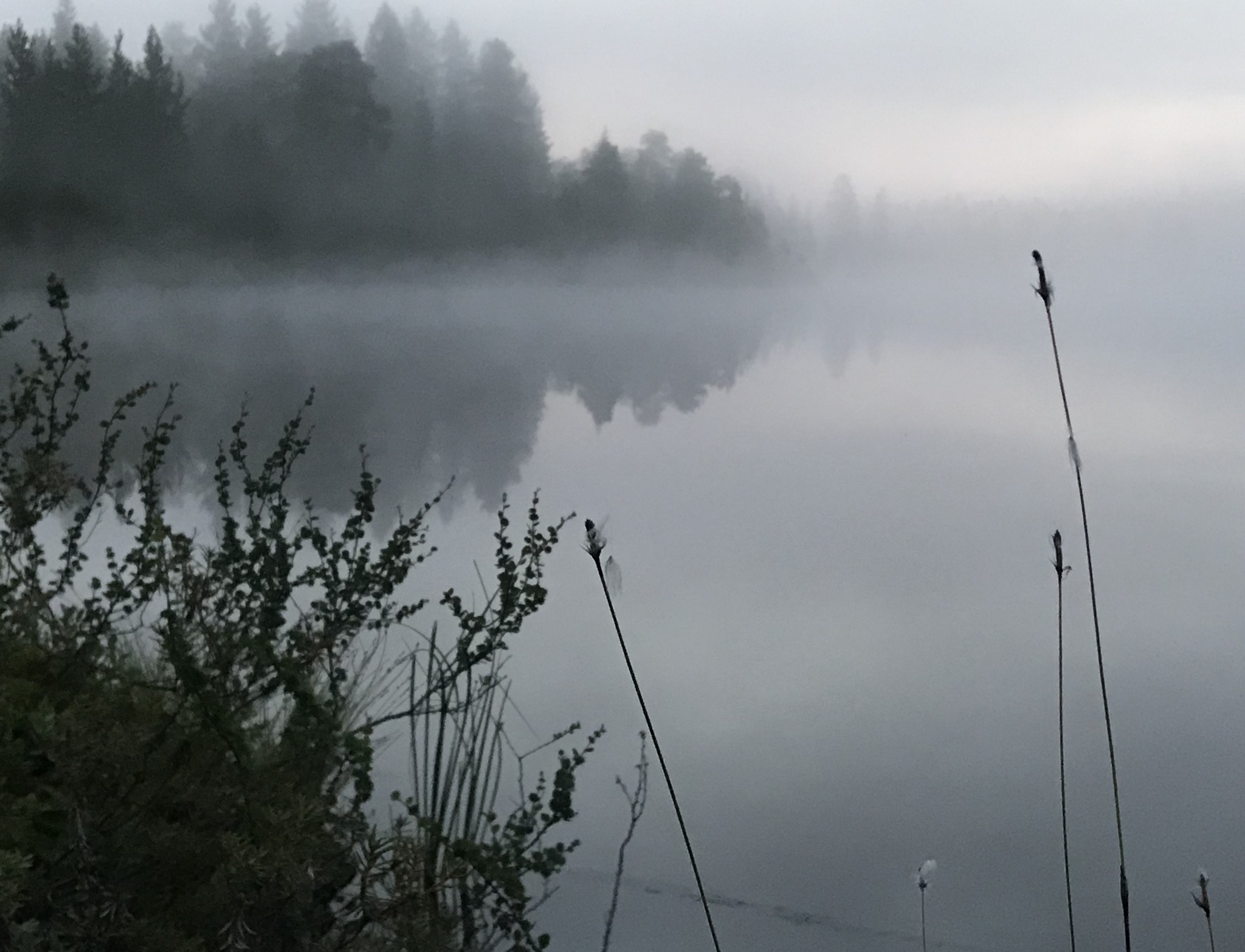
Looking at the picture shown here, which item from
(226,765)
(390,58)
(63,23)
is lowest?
(226,765)

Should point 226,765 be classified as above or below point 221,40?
below

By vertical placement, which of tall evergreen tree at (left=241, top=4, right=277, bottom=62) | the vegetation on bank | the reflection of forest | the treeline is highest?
tall evergreen tree at (left=241, top=4, right=277, bottom=62)

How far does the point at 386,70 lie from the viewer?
7.38 feet

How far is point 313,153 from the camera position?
7.41 feet

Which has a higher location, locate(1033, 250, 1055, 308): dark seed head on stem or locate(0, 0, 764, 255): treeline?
locate(0, 0, 764, 255): treeline

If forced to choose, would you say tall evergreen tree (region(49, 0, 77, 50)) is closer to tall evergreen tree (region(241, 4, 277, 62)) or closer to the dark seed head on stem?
tall evergreen tree (region(241, 4, 277, 62))

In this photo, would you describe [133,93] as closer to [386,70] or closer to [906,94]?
[386,70]

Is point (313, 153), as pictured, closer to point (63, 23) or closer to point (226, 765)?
point (63, 23)

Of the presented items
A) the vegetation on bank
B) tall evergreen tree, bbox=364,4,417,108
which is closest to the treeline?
tall evergreen tree, bbox=364,4,417,108

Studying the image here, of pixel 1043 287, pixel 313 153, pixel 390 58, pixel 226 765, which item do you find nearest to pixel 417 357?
pixel 313 153

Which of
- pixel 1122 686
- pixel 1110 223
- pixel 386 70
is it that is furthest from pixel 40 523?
pixel 1110 223

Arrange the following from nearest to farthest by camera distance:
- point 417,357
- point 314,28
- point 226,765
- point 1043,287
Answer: point 1043,287, point 226,765, point 314,28, point 417,357

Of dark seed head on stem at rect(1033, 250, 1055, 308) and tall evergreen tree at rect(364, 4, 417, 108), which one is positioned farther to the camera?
tall evergreen tree at rect(364, 4, 417, 108)

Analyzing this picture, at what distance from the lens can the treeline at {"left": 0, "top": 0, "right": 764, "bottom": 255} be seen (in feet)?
7.30
